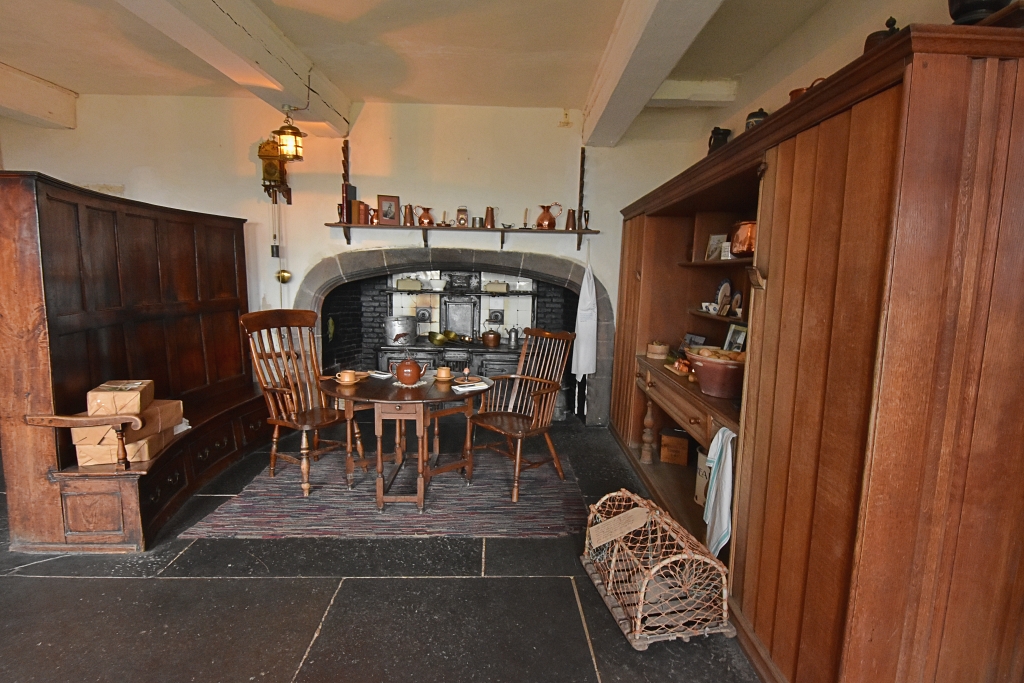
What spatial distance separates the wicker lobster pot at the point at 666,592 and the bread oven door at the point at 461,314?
9.91 feet

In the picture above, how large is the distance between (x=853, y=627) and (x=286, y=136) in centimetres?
402

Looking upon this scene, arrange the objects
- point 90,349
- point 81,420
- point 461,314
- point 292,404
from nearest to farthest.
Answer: point 81,420, point 90,349, point 292,404, point 461,314

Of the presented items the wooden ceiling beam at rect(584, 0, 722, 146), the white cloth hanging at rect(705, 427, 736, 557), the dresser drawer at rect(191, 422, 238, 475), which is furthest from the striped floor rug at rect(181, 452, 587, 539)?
the wooden ceiling beam at rect(584, 0, 722, 146)

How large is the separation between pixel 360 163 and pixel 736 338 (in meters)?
3.34

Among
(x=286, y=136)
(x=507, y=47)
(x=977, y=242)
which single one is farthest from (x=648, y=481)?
(x=286, y=136)

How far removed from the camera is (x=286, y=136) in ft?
11.4

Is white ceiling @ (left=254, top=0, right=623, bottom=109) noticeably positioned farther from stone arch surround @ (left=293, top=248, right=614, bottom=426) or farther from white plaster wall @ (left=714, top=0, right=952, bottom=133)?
stone arch surround @ (left=293, top=248, right=614, bottom=426)

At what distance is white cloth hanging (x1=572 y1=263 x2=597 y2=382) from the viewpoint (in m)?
4.23

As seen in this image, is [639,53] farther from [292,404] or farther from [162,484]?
[162,484]

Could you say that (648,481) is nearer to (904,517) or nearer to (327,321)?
(904,517)

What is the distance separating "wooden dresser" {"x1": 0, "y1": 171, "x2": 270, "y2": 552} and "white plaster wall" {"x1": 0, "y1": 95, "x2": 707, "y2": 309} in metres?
0.93

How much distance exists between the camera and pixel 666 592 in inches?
78.3

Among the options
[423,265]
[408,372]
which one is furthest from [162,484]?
[423,265]

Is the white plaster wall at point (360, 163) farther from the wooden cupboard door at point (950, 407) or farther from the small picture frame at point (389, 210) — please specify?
the wooden cupboard door at point (950, 407)
